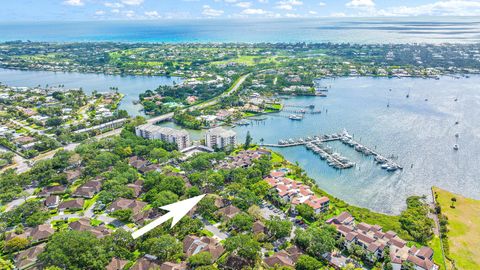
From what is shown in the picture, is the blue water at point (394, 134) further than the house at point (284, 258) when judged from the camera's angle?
Yes

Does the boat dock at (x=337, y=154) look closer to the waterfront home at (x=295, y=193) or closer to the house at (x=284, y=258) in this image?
the waterfront home at (x=295, y=193)

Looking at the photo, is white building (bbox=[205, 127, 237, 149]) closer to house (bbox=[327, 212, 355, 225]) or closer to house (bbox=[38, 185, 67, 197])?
house (bbox=[38, 185, 67, 197])

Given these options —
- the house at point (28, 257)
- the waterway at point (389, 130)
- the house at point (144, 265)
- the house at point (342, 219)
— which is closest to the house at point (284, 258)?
the house at point (342, 219)

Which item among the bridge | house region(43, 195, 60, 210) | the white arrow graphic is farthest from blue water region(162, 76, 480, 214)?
house region(43, 195, 60, 210)

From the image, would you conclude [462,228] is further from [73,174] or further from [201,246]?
[73,174]

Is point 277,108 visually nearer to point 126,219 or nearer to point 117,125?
point 117,125

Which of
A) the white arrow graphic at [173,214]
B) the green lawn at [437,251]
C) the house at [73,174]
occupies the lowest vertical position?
the green lawn at [437,251]

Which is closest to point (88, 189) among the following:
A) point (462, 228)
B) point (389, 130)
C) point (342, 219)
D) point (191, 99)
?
point (342, 219)
